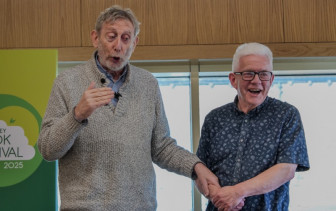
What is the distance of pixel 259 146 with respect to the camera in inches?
84.8

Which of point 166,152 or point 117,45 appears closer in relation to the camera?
point 117,45

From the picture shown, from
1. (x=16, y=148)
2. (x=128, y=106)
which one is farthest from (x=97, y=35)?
(x=16, y=148)

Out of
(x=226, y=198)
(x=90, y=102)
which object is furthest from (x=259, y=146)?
(x=90, y=102)

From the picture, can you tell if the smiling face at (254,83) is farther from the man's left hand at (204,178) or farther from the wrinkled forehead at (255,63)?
the man's left hand at (204,178)

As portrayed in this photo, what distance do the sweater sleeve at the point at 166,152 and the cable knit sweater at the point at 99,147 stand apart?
73 mm

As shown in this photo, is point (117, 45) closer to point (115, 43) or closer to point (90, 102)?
point (115, 43)

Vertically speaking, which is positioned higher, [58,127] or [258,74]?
[258,74]

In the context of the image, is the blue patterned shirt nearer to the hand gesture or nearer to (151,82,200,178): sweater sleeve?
the hand gesture

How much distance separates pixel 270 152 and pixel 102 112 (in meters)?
0.78

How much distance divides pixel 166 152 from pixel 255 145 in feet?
1.34

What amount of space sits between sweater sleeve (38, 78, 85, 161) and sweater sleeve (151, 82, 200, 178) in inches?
16.3

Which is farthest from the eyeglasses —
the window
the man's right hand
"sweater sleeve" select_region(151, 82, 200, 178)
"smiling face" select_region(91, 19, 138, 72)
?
the window

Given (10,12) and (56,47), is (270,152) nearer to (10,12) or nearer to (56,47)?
(56,47)

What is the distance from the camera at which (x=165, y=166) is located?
215cm
